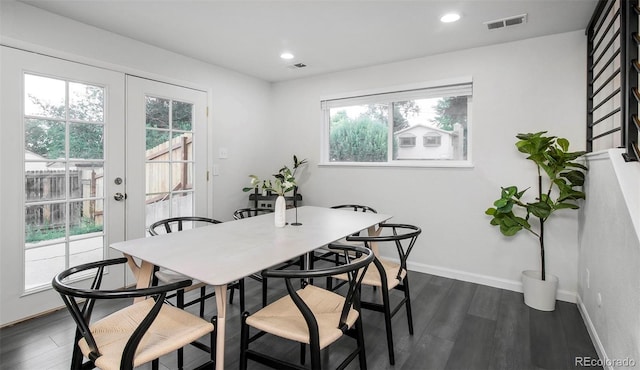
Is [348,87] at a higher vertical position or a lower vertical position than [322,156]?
higher

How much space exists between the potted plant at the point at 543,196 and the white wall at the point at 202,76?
295 centimetres

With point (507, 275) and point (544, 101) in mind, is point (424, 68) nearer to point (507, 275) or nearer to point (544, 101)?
point (544, 101)

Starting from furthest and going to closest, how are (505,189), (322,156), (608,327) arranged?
(322,156)
(505,189)
(608,327)

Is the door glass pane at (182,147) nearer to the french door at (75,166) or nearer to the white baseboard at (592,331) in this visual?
the french door at (75,166)

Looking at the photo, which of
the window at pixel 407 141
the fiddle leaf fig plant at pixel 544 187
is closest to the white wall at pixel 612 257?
the fiddle leaf fig plant at pixel 544 187

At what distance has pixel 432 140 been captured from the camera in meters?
3.67

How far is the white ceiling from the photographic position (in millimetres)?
2469

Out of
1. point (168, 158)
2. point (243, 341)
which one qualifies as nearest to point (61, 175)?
point (168, 158)

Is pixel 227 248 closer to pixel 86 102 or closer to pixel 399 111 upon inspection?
pixel 86 102

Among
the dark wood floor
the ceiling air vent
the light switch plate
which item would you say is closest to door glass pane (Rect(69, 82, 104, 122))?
the light switch plate

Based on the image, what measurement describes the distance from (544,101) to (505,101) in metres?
0.31

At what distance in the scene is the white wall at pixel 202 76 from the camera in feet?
8.26

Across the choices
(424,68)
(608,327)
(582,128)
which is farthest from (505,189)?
(424,68)

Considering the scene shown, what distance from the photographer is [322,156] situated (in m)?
4.40
